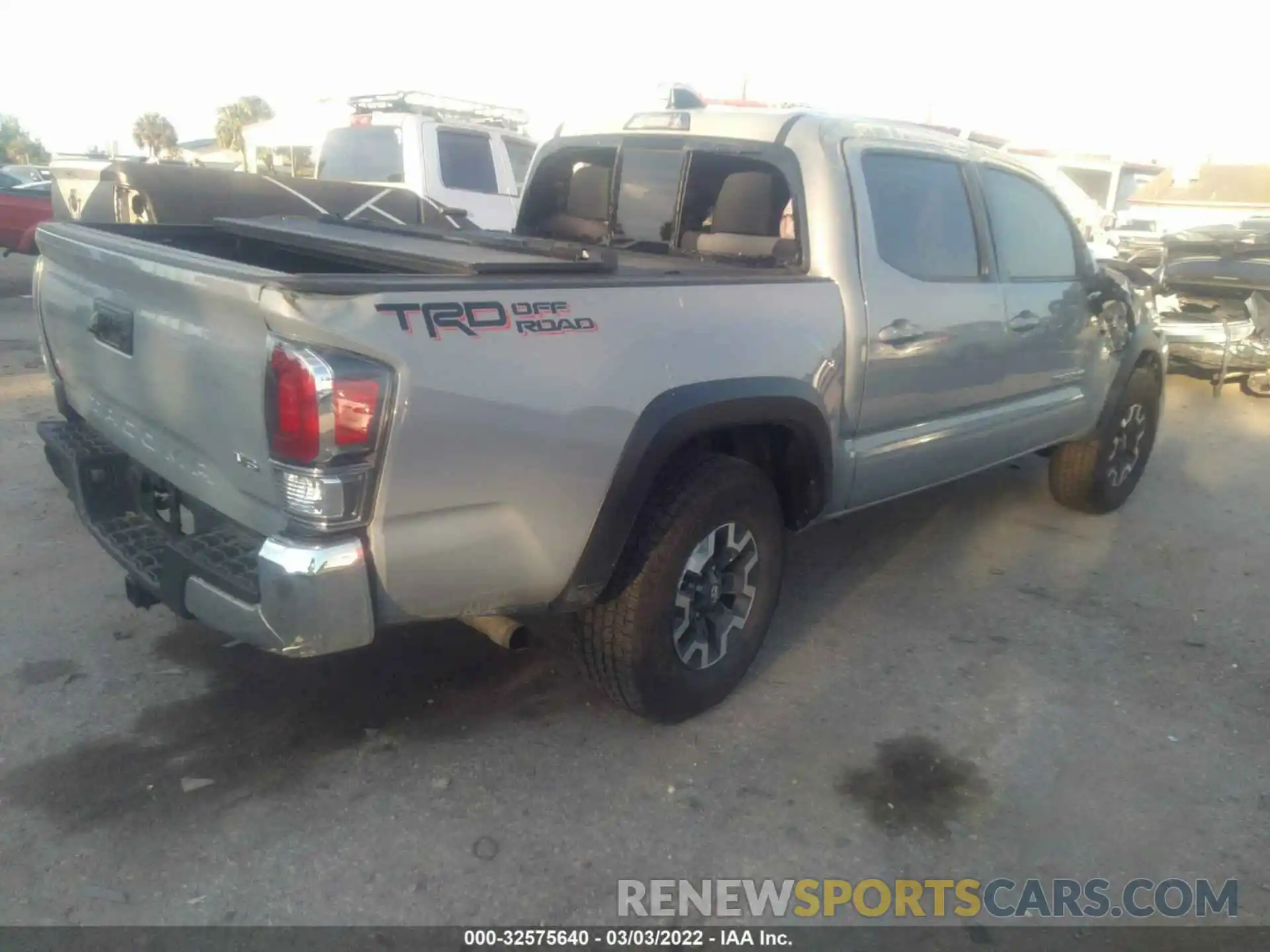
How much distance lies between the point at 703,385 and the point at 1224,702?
2.35 meters

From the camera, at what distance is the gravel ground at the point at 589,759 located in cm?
257

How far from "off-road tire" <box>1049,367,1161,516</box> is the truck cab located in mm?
5646

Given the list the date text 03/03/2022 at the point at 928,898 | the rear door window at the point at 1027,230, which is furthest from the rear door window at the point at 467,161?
the date text 03/03/2022 at the point at 928,898

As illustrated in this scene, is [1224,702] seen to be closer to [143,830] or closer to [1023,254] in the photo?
[1023,254]

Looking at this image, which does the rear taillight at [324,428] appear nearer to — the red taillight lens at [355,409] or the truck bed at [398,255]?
the red taillight lens at [355,409]

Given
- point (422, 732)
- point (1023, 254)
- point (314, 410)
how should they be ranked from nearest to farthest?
point (314, 410)
point (422, 732)
point (1023, 254)

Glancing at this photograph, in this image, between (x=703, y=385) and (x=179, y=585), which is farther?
(x=703, y=385)

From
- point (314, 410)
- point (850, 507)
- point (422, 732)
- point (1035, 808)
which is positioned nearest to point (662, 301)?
point (314, 410)

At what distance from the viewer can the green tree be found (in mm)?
68812

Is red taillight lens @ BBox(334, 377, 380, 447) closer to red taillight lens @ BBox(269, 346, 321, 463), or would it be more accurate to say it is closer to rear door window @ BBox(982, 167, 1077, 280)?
red taillight lens @ BBox(269, 346, 321, 463)

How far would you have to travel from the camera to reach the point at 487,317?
7.88ft

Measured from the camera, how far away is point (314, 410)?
7.14 ft
